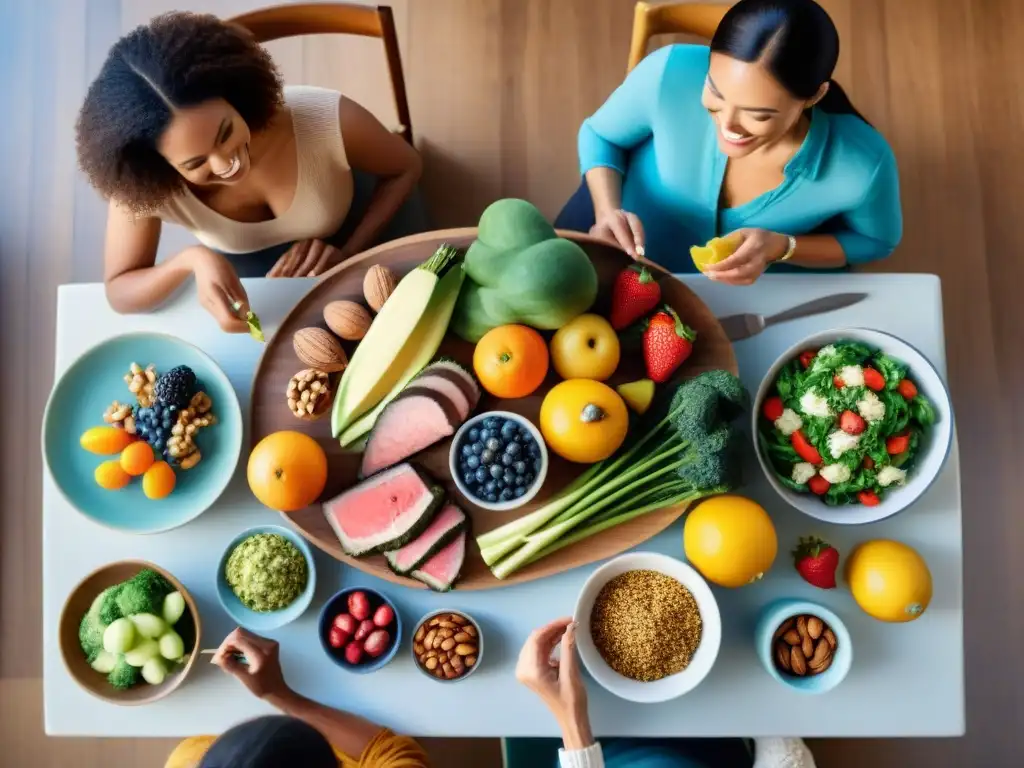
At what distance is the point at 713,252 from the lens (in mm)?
1062

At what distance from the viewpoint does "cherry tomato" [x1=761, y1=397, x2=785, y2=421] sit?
3.48 feet

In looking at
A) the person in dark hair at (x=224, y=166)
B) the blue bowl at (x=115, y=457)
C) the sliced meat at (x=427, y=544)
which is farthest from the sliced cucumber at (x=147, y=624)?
the person in dark hair at (x=224, y=166)

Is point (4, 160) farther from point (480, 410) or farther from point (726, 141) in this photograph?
point (726, 141)

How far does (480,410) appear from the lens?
44.3 inches

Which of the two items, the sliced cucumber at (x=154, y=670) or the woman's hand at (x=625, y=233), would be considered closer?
the sliced cucumber at (x=154, y=670)

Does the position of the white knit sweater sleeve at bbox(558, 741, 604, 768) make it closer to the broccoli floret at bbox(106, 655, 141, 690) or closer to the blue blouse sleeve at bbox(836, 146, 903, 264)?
the broccoli floret at bbox(106, 655, 141, 690)

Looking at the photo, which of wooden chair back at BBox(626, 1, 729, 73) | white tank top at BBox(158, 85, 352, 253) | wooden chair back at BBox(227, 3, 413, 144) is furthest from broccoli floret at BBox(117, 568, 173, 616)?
wooden chair back at BBox(626, 1, 729, 73)

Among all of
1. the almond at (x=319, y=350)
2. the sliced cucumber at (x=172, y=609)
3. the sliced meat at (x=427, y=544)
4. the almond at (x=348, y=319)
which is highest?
the almond at (x=348, y=319)

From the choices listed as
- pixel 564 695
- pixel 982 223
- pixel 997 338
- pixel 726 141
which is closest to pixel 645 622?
pixel 564 695

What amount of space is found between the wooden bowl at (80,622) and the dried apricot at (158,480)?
3.9 inches

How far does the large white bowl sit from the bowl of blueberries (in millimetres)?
321

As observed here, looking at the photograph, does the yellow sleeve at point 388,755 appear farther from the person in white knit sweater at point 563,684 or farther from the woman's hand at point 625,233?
the woman's hand at point 625,233

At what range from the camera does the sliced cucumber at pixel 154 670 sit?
105cm

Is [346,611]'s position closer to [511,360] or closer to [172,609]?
[172,609]
